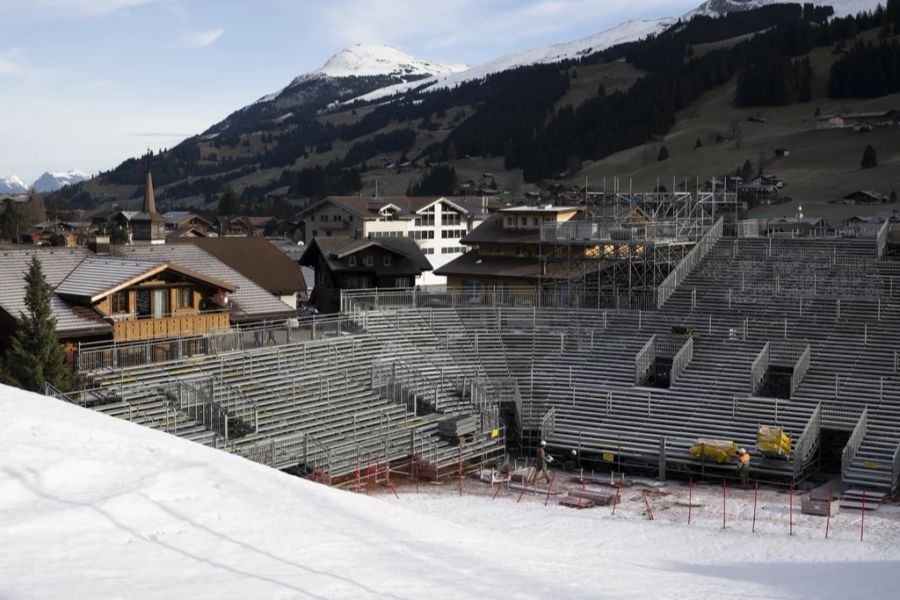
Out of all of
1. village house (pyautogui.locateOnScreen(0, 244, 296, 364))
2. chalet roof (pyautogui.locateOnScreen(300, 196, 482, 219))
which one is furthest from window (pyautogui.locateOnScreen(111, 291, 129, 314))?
chalet roof (pyautogui.locateOnScreen(300, 196, 482, 219))

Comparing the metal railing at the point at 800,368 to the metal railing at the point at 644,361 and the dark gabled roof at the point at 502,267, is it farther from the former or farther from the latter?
the dark gabled roof at the point at 502,267

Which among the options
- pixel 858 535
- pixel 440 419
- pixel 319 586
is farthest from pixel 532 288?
pixel 319 586

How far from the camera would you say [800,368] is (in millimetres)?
35438

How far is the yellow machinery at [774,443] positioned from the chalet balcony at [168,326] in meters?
18.5

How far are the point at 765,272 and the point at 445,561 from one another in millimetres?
31118

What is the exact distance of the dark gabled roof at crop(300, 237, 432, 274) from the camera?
191ft

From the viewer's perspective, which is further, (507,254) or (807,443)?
(507,254)

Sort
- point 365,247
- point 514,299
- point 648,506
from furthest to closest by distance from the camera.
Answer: point 365,247, point 514,299, point 648,506

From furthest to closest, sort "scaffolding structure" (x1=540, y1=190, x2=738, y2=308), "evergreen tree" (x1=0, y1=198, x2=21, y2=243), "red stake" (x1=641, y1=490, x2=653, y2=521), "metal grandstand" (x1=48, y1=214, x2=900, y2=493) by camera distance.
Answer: "evergreen tree" (x1=0, y1=198, x2=21, y2=243), "scaffolding structure" (x1=540, y1=190, x2=738, y2=308), "metal grandstand" (x1=48, y1=214, x2=900, y2=493), "red stake" (x1=641, y1=490, x2=653, y2=521)

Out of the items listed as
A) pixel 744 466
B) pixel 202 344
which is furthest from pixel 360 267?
pixel 744 466

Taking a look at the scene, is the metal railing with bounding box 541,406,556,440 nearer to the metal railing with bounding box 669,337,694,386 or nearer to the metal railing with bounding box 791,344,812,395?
the metal railing with bounding box 669,337,694,386

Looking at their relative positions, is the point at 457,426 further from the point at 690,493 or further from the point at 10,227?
the point at 10,227

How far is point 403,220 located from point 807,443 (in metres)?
62.2

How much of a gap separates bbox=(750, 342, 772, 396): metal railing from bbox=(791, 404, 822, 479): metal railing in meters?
2.38
